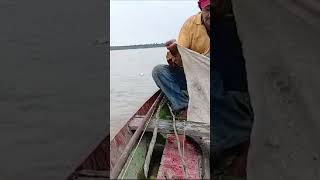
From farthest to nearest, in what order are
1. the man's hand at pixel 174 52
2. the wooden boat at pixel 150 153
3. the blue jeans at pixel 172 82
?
the blue jeans at pixel 172 82 < the man's hand at pixel 174 52 < the wooden boat at pixel 150 153

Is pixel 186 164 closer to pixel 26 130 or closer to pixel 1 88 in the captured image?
pixel 26 130

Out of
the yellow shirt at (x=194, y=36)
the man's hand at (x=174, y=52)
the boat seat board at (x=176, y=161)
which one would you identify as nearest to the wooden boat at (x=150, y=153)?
the boat seat board at (x=176, y=161)

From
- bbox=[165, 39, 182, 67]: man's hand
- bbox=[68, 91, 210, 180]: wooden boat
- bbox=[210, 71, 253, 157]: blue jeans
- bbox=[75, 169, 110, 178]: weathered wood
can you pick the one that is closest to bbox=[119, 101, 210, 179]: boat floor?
bbox=[68, 91, 210, 180]: wooden boat

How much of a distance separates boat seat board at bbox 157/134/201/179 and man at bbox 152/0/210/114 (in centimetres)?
76

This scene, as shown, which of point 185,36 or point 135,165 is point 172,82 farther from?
point 135,165

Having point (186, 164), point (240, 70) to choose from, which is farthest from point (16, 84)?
point (240, 70)

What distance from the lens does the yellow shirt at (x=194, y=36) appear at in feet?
9.98

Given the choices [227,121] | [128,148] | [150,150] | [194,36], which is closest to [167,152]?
[150,150]

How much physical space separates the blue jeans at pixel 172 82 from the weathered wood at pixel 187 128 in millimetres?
426

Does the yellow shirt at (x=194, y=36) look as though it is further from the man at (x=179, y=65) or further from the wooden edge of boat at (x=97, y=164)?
the wooden edge of boat at (x=97, y=164)

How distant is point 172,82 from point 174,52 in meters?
0.32

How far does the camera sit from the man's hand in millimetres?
3221

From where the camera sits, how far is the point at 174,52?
130 inches

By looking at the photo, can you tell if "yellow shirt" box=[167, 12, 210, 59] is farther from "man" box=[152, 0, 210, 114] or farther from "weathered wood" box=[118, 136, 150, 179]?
"weathered wood" box=[118, 136, 150, 179]
